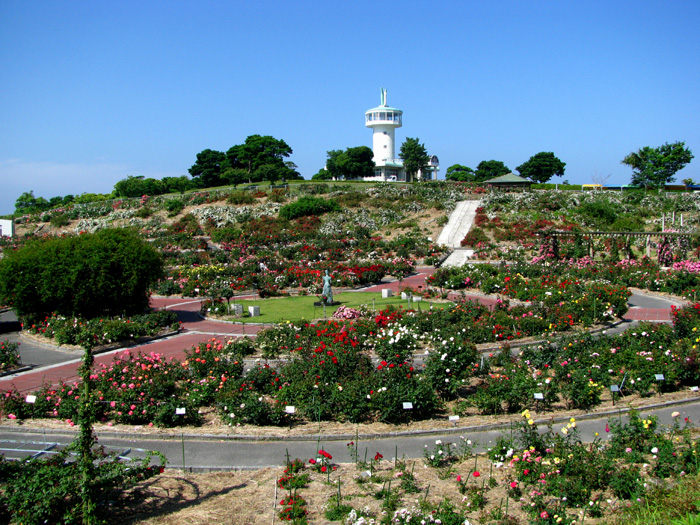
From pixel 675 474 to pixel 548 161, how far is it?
74.4 meters

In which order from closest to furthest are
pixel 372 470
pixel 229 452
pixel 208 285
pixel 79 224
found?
pixel 372 470
pixel 229 452
pixel 208 285
pixel 79 224

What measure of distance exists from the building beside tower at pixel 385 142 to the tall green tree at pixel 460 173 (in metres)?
16.2

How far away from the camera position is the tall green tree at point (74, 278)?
51.9 ft

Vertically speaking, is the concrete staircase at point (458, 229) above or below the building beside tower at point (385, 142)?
below

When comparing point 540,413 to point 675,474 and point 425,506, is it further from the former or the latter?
point 425,506

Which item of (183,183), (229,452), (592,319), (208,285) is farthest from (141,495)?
(183,183)

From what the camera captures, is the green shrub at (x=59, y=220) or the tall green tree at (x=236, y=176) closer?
the green shrub at (x=59, y=220)

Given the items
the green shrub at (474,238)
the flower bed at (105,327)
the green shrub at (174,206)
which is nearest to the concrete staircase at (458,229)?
the green shrub at (474,238)

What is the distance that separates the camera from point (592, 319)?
47.4ft

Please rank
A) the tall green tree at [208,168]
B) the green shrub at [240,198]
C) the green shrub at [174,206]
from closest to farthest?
the green shrub at [174,206], the green shrub at [240,198], the tall green tree at [208,168]

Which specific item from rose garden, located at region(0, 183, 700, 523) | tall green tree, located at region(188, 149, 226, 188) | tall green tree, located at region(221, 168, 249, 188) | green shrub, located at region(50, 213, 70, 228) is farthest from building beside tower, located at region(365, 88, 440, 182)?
rose garden, located at region(0, 183, 700, 523)

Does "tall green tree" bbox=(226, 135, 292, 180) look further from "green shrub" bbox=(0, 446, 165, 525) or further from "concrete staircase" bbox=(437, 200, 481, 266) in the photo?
"green shrub" bbox=(0, 446, 165, 525)

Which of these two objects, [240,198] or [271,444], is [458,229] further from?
[271,444]

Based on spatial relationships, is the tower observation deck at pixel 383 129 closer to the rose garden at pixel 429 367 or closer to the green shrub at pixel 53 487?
the rose garden at pixel 429 367
